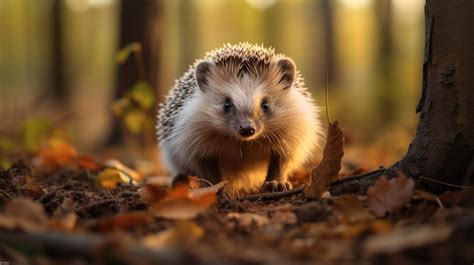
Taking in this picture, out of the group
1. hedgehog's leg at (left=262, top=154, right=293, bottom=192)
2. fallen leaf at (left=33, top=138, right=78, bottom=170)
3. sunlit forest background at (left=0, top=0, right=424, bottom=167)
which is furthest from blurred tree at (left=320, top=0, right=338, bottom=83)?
hedgehog's leg at (left=262, top=154, right=293, bottom=192)

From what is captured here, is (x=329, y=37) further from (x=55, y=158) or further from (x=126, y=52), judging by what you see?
(x=55, y=158)

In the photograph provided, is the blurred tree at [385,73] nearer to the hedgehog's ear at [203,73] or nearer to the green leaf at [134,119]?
the green leaf at [134,119]

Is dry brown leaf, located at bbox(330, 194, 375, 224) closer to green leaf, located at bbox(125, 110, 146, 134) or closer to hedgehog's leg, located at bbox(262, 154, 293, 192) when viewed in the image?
hedgehog's leg, located at bbox(262, 154, 293, 192)

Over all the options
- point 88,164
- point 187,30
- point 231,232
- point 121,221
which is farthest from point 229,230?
point 187,30

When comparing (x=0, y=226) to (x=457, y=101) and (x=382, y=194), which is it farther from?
(x=457, y=101)

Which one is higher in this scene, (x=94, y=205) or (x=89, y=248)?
(x=89, y=248)

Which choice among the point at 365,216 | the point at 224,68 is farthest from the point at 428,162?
the point at 224,68
